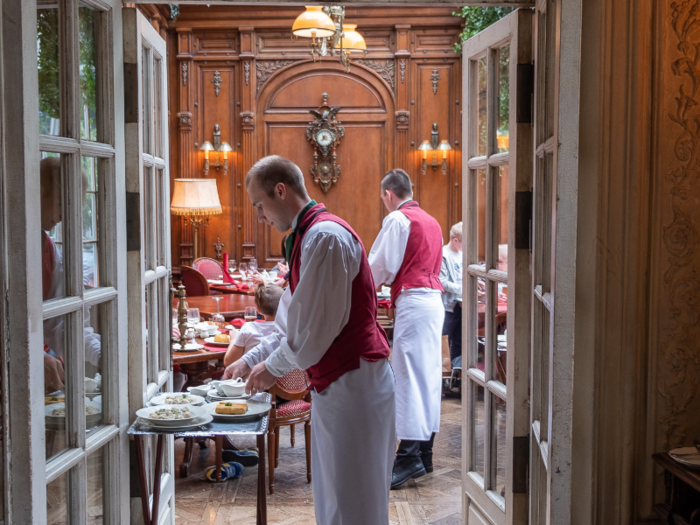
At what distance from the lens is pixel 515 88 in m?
2.50

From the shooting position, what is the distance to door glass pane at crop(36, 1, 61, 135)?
1903mm

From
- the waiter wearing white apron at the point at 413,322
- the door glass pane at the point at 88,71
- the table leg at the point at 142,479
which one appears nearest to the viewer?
the door glass pane at the point at 88,71

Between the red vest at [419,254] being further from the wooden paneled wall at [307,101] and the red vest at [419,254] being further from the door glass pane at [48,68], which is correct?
the wooden paneled wall at [307,101]

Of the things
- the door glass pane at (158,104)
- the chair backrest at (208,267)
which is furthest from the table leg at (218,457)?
the chair backrest at (208,267)

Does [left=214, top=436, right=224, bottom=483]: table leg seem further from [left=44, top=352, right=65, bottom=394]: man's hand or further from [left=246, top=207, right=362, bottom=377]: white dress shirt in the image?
[left=44, top=352, right=65, bottom=394]: man's hand

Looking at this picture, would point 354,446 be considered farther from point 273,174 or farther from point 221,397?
point 273,174

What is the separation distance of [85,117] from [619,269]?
157 centimetres

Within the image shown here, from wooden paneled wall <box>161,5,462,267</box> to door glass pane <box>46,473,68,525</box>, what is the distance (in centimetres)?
788

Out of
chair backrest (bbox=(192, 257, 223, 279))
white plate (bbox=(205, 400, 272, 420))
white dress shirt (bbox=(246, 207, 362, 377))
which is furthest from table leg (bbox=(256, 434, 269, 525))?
chair backrest (bbox=(192, 257, 223, 279))

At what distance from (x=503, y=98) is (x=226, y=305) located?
12.7 feet

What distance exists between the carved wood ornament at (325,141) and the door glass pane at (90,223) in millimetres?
7568

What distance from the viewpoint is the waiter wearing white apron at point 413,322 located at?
453 centimetres

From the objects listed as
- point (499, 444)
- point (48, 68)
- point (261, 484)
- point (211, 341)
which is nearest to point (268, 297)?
point (211, 341)

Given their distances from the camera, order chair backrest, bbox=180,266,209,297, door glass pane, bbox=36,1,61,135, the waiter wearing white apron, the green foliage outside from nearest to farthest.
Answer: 1. door glass pane, bbox=36,1,61,135
2. the waiter wearing white apron
3. chair backrest, bbox=180,266,209,297
4. the green foliage outside
